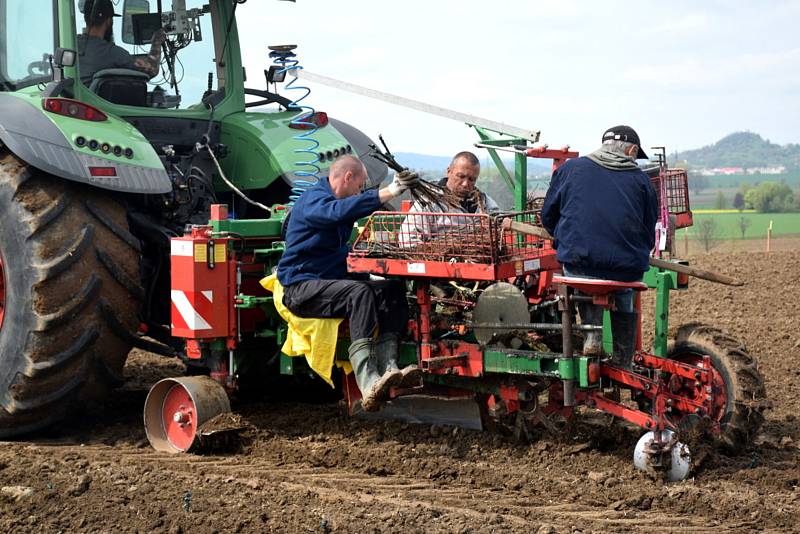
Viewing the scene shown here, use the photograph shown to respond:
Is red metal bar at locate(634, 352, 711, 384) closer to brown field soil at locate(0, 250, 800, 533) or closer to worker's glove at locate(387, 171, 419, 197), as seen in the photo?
brown field soil at locate(0, 250, 800, 533)

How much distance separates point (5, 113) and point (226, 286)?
4.77 ft

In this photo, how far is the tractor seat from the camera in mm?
5449

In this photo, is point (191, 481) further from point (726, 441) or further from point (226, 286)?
point (726, 441)

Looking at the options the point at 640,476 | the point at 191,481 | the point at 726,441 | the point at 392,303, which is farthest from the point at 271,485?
the point at 726,441

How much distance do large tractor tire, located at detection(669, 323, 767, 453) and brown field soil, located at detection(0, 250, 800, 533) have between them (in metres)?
0.12

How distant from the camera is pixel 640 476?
5.35m

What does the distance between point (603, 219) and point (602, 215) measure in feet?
0.06

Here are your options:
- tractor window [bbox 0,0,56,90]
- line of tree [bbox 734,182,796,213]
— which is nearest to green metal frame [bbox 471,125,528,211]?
tractor window [bbox 0,0,56,90]

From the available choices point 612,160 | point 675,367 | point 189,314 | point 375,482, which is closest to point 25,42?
point 189,314

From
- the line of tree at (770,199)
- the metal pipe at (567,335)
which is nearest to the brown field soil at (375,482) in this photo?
the metal pipe at (567,335)

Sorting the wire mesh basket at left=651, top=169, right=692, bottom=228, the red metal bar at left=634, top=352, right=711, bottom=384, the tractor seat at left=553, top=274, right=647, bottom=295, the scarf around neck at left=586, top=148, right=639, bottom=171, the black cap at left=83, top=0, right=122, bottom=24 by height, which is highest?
the black cap at left=83, top=0, right=122, bottom=24

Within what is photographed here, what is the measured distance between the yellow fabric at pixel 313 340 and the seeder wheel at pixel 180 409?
46 cm

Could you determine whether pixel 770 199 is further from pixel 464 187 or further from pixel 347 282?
pixel 347 282

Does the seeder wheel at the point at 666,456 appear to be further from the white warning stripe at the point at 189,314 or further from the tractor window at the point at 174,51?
the tractor window at the point at 174,51
